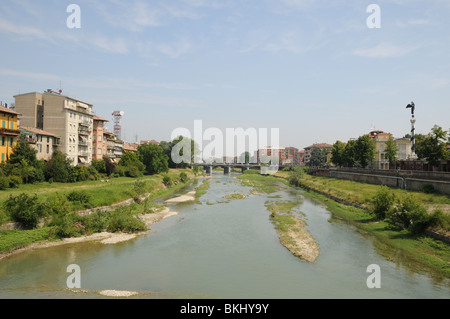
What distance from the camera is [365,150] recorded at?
7462cm

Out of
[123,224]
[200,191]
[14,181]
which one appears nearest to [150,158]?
[200,191]

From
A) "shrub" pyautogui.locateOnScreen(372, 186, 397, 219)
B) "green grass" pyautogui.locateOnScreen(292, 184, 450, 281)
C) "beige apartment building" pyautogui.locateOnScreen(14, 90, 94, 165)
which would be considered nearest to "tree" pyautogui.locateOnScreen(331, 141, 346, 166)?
"shrub" pyautogui.locateOnScreen(372, 186, 397, 219)

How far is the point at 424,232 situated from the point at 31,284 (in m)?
31.3

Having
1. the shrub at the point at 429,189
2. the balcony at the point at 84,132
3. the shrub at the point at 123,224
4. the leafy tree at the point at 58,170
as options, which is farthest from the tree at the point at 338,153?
the leafy tree at the point at 58,170

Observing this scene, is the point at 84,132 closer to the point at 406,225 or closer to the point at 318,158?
the point at 406,225

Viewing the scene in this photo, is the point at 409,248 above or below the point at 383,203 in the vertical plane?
below

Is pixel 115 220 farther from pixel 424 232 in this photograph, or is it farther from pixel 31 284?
pixel 424 232

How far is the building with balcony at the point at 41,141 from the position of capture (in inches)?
1822

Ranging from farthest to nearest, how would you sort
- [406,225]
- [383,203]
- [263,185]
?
1. [263,185]
2. [383,203]
3. [406,225]

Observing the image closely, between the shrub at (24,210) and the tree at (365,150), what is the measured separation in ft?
232

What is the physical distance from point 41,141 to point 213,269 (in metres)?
42.7

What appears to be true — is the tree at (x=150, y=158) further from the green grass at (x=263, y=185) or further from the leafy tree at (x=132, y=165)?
the green grass at (x=263, y=185)

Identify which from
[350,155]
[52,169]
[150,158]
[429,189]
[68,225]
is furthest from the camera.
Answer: [350,155]
